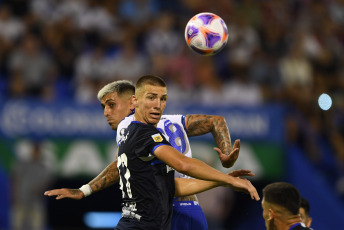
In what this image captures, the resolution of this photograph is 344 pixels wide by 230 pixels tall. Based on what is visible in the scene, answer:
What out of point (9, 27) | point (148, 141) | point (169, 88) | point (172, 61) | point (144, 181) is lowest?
point (144, 181)

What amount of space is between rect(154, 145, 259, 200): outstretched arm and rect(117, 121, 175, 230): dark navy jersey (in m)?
0.12

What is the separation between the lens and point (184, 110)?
40.7 ft

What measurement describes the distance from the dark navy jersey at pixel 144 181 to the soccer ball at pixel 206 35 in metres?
1.71

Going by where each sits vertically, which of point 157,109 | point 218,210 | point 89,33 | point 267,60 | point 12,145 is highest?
point 89,33

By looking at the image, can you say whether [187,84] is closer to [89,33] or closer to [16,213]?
[89,33]

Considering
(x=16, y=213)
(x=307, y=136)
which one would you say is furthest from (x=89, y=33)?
(x=307, y=136)

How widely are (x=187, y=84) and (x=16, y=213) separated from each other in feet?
14.0

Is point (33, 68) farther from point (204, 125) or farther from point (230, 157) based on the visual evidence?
point (230, 157)

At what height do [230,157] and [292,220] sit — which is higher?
[230,157]

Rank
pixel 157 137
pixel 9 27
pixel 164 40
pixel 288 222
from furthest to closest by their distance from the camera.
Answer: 1. pixel 9 27
2. pixel 164 40
3. pixel 288 222
4. pixel 157 137

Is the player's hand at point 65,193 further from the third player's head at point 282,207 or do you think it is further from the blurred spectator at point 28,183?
the blurred spectator at point 28,183

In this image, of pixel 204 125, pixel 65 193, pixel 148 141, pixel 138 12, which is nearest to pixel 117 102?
pixel 204 125

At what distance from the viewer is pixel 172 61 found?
1344 cm

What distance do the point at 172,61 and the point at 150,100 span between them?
8036mm
